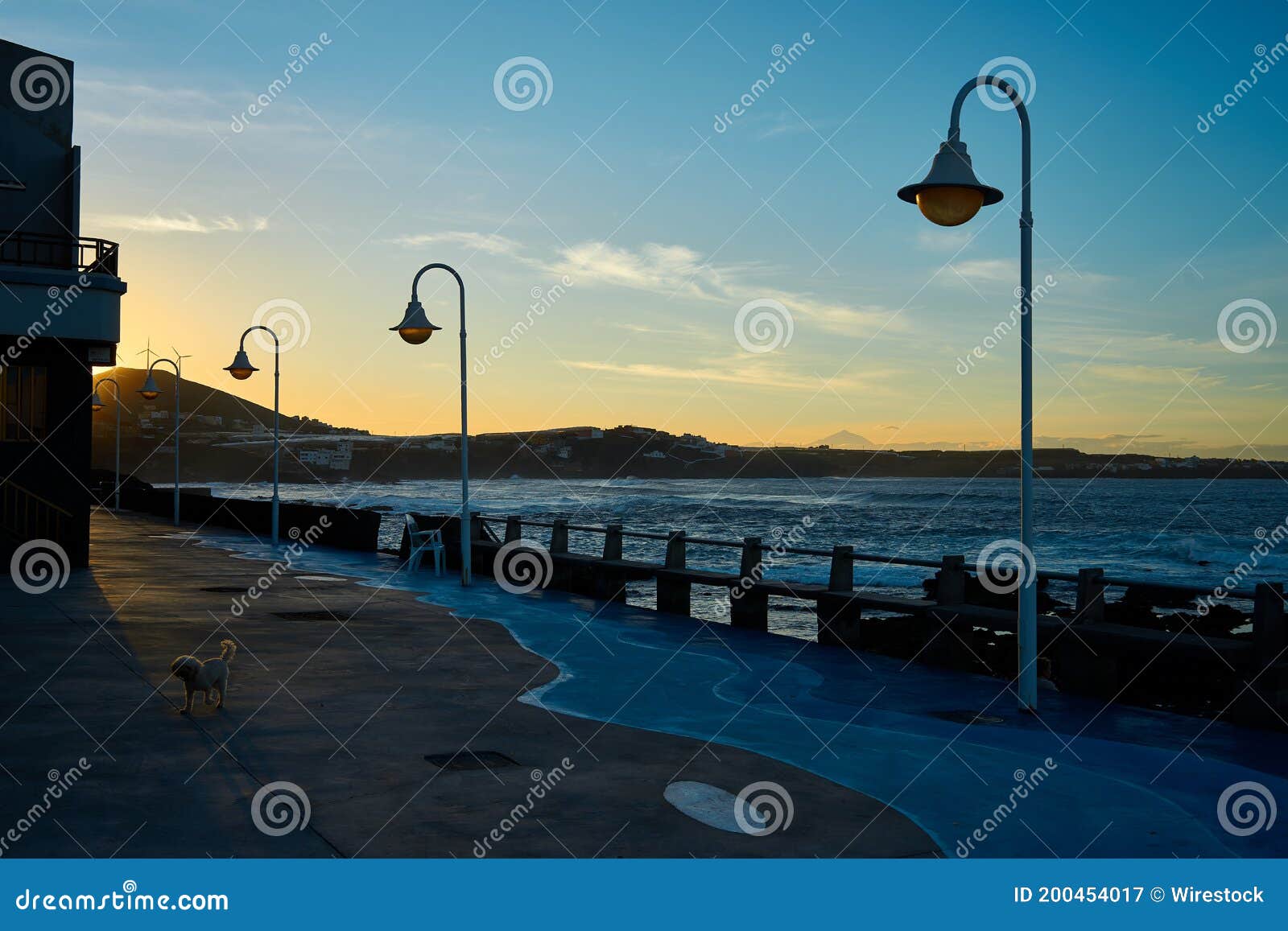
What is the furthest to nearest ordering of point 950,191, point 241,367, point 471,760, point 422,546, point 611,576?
point 241,367 → point 422,546 → point 611,576 → point 950,191 → point 471,760

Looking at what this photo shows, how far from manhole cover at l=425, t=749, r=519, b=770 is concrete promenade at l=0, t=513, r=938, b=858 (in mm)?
105

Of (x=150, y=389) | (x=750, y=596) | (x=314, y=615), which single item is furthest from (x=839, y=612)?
(x=150, y=389)

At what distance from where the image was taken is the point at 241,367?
33406 mm

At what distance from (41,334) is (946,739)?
2113cm

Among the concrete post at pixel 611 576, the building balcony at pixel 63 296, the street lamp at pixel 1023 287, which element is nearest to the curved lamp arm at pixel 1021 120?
the street lamp at pixel 1023 287

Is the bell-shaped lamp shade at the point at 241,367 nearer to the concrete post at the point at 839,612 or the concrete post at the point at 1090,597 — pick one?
the concrete post at the point at 839,612

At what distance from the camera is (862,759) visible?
367 inches

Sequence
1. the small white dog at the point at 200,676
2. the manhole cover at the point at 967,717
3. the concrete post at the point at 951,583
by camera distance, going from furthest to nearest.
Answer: the concrete post at the point at 951,583
the manhole cover at the point at 967,717
the small white dog at the point at 200,676

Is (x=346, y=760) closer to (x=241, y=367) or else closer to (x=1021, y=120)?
(x=1021, y=120)

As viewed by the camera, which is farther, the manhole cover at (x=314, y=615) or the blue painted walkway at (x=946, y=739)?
the manhole cover at (x=314, y=615)

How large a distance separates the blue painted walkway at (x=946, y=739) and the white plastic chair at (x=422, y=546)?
9.44 meters

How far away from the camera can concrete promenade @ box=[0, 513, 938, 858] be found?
6875mm

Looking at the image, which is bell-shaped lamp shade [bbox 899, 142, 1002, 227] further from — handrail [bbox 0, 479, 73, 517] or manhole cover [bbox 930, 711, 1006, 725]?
handrail [bbox 0, 479, 73, 517]

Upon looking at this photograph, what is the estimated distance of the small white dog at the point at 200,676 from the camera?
1015cm
